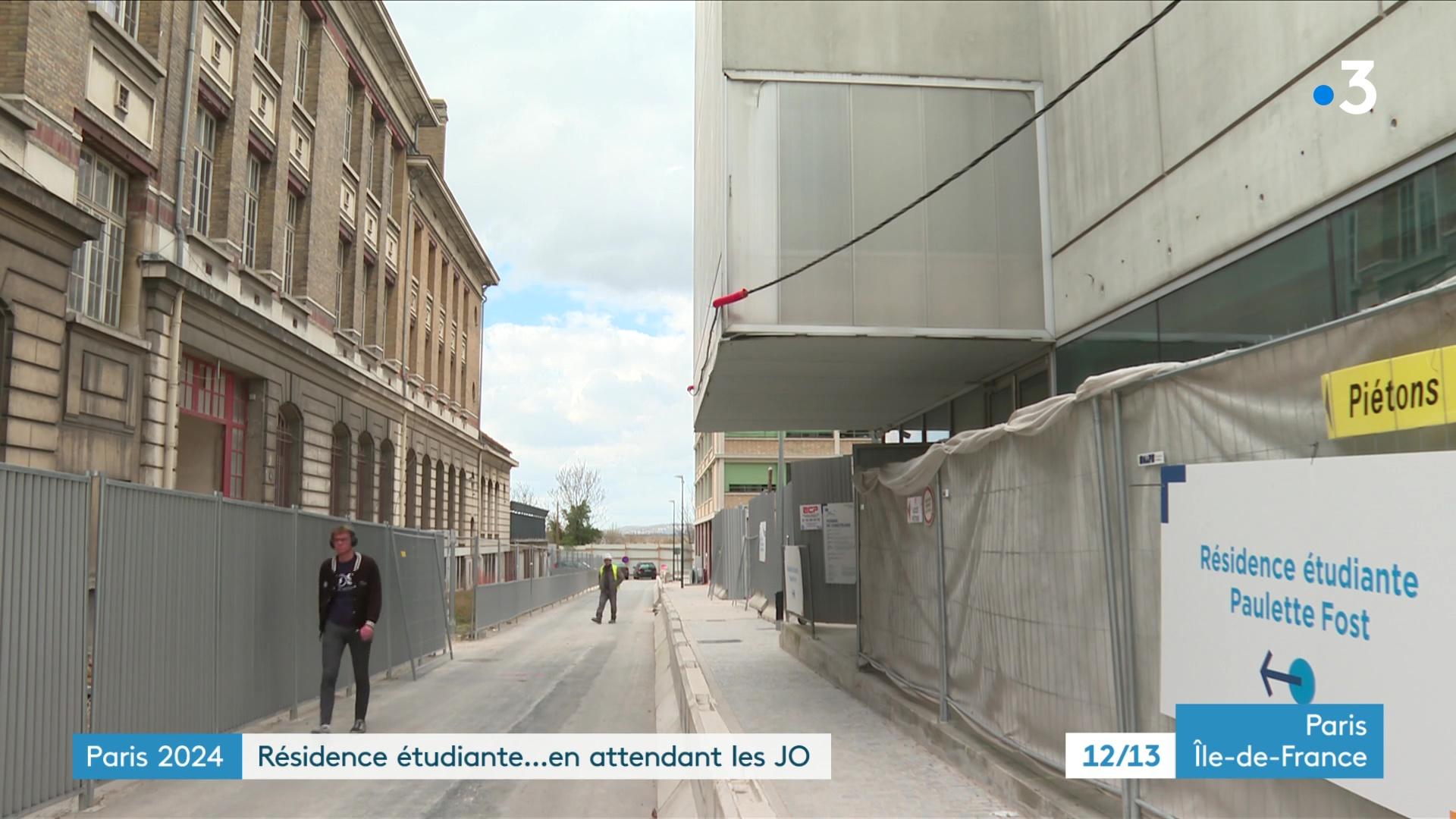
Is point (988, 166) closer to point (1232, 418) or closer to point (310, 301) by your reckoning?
point (1232, 418)

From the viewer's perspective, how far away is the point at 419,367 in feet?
125

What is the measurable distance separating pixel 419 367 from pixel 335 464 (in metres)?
10.9

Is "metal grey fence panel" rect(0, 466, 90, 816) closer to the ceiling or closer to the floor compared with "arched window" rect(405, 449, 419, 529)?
closer to the floor

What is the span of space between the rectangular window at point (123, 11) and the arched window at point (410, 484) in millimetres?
20420

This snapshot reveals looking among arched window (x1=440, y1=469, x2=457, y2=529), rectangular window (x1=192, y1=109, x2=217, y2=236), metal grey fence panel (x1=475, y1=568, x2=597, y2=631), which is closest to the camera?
rectangular window (x1=192, y1=109, x2=217, y2=236)

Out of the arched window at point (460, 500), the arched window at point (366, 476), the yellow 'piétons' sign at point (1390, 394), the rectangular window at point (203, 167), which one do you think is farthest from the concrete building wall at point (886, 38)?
the arched window at point (460, 500)

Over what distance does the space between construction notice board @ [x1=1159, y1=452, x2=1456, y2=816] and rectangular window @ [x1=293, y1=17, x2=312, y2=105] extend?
2562 cm

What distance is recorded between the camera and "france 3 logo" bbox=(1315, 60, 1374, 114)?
6.70 meters

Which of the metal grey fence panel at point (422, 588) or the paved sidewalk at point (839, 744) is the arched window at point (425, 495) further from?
→ the paved sidewalk at point (839, 744)

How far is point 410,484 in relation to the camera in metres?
36.5

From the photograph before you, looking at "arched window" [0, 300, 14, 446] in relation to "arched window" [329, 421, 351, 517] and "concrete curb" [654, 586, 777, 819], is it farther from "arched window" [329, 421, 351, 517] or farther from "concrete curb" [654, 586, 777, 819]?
"arched window" [329, 421, 351, 517]

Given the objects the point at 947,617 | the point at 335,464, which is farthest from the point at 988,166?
the point at 335,464

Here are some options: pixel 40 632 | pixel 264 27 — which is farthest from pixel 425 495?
pixel 40 632
